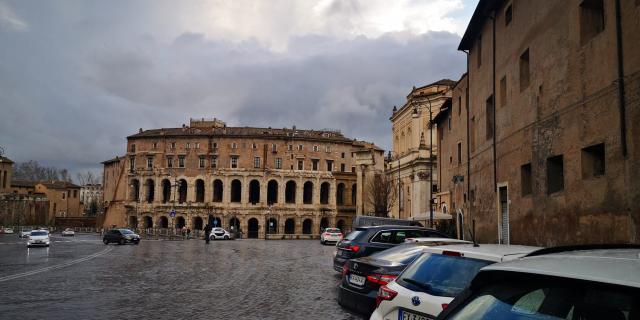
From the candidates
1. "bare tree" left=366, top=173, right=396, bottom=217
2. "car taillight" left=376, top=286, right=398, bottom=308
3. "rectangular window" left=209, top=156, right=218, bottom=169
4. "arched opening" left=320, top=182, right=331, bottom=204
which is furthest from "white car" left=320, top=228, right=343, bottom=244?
"car taillight" left=376, top=286, right=398, bottom=308

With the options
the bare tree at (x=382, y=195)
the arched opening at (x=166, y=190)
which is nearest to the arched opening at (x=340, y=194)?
the bare tree at (x=382, y=195)

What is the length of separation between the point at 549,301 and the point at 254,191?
85076mm

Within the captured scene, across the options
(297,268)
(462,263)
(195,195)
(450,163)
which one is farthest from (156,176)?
(462,263)

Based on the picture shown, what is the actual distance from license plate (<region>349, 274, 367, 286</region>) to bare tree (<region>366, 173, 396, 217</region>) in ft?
173

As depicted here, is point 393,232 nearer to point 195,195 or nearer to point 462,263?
point 462,263

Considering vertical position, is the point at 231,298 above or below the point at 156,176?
below

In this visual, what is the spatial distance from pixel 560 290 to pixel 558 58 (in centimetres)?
1490

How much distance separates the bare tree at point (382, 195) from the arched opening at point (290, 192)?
22.3 meters

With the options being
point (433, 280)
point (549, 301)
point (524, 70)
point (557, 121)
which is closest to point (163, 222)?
point (524, 70)

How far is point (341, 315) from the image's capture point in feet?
31.2

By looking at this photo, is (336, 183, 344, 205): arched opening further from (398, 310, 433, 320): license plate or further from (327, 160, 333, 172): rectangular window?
(398, 310, 433, 320): license plate

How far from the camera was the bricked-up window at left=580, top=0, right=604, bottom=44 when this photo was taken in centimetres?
1403

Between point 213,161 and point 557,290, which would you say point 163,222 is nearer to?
point 213,161

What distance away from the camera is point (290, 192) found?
87562 mm
